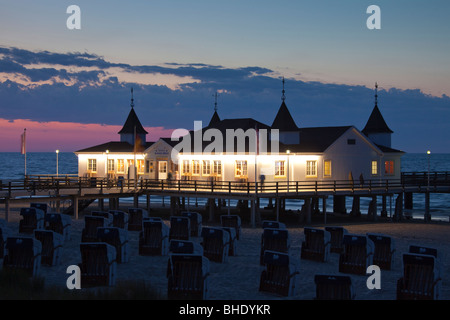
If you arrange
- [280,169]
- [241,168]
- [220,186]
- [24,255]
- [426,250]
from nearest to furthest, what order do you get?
[24,255]
[426,250]
[220,186]
[241,168]
[280,169]

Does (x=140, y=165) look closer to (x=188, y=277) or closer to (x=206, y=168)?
(x=206, y=168)

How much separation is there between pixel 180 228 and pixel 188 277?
8.99 meters

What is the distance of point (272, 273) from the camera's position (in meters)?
14.5

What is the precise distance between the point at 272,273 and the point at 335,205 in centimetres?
3761

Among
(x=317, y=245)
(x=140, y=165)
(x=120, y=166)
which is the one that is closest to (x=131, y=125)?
(x=120, y=166)

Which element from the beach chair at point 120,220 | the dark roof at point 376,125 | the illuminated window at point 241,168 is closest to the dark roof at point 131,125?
the illuminated window at point 241,168

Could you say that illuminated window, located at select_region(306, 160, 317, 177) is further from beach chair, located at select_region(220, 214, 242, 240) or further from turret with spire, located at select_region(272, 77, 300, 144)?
beach chair, located at select_region(220, 214, 242, 240)

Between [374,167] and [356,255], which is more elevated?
[374,167]

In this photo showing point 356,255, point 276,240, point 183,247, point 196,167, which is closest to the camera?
point 183,247

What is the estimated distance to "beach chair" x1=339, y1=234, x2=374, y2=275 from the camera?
17422 mm

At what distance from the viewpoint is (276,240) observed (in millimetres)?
18562

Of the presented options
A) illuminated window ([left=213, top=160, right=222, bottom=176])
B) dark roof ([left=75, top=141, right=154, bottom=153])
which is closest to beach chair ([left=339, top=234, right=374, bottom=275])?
illuminated window ([left=213, top=160, right=222, bottom=176])

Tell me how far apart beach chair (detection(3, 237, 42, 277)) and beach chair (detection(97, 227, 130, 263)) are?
2.78 meters

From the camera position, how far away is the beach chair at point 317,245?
19656mm
